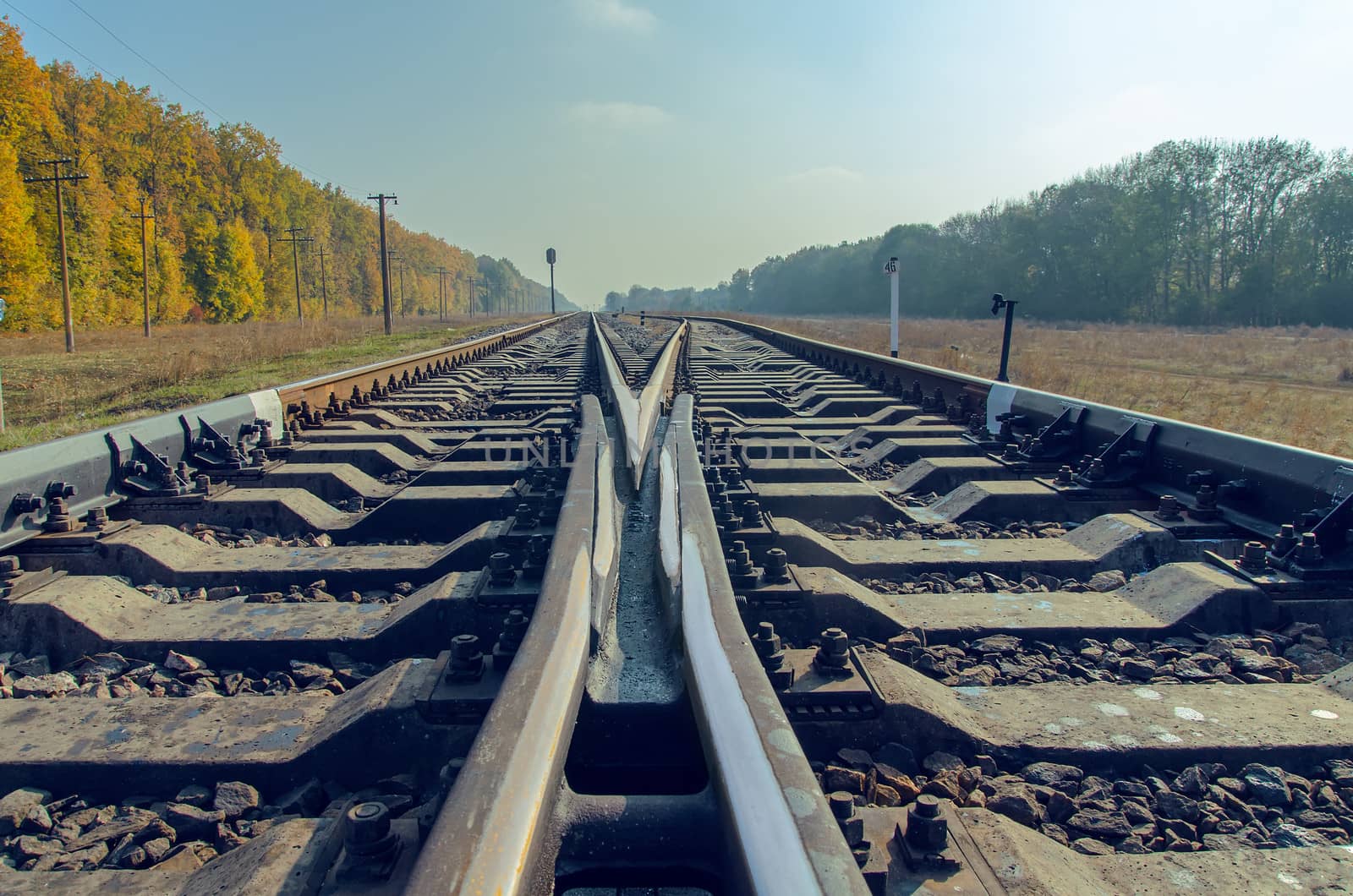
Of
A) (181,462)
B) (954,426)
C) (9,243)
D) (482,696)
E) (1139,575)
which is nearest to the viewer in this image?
(482,696)

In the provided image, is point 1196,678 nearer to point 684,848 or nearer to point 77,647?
point 684,848

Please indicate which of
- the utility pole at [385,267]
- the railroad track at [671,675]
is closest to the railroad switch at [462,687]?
the railroad track at [671,675]

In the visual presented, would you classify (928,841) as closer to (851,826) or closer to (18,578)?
(851,826)

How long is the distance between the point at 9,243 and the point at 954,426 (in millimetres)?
42031

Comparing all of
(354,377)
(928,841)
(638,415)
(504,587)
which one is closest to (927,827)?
(928,841)

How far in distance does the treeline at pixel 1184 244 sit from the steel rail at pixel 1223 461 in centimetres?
5257

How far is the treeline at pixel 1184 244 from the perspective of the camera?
5100cm

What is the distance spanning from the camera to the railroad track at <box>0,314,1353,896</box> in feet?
3.91

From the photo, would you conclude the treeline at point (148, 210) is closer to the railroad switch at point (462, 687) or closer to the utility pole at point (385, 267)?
the utility pole at point (385, 267)

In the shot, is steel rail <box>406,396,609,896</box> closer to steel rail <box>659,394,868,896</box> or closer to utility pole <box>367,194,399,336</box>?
steel rail <box>659,394,868,896</box>

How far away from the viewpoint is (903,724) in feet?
5.41

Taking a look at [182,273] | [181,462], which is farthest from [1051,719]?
[182,273]

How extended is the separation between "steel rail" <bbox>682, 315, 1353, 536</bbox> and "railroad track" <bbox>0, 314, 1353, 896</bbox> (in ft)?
0.06

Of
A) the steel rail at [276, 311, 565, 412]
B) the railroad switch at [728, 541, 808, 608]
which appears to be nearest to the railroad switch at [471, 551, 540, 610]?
the railroad switch at [728, 541, 808, 608]
